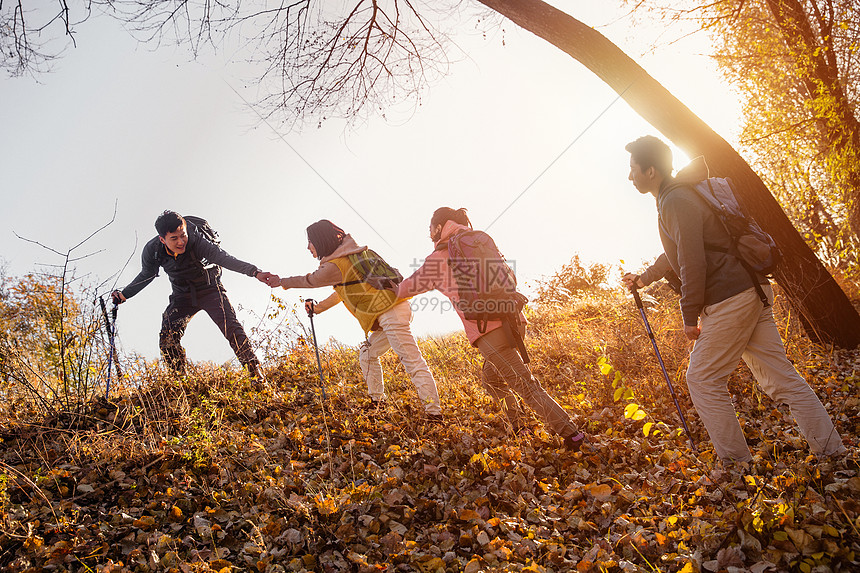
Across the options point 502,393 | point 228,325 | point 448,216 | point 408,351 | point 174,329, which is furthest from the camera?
point 228,325

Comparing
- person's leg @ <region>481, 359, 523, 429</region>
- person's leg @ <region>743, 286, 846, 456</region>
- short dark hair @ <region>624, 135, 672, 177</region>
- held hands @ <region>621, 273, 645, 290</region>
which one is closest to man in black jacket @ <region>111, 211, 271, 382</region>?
person's leg @ <region>481, 359, 523, 429</region>

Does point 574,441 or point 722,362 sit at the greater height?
point 722,362

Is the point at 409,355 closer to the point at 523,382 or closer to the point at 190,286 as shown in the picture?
the point at 523,382

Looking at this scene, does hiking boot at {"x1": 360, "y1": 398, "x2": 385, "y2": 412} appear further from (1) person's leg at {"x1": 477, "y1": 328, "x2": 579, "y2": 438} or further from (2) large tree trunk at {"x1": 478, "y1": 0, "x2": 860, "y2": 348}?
(2) large tree trunk at {"x1": 478, "y1": 0, "x2": 860, "y2": 348}

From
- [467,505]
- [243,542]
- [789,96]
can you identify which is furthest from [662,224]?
[789,96]

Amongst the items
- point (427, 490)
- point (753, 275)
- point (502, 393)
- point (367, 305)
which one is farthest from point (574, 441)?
point (367, 305)

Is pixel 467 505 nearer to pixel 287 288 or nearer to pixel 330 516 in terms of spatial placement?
pixel 330 516

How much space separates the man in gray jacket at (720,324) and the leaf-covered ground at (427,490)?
11.7 inches

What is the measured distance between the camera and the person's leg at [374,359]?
5.47 metres

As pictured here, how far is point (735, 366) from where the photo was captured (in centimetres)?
327

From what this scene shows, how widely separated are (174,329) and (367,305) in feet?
10.0

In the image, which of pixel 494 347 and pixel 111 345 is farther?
pixel 111 345

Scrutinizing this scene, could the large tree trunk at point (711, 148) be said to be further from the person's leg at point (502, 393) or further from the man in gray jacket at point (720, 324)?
the person's leg at point (502, 393)

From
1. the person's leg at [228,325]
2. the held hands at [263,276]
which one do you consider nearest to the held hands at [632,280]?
the held hands at [263,276]
